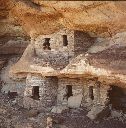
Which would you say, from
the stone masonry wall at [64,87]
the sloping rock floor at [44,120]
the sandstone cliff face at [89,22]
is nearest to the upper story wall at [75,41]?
the sandstone cliff face at [89,22]

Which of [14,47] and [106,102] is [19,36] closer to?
[14,47]

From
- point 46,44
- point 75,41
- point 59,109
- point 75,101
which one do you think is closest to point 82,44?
point 75,41

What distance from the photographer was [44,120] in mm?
12508

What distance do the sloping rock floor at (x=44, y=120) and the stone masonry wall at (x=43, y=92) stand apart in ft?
1.44

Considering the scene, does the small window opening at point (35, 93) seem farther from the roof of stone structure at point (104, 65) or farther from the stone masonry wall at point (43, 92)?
the roof of stone structure at point (104, 65)

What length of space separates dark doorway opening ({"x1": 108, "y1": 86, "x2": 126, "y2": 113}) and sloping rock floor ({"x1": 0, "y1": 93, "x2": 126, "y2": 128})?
95cm

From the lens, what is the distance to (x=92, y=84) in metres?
13.2

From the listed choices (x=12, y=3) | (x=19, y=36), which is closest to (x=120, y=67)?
(x=12, y=3)

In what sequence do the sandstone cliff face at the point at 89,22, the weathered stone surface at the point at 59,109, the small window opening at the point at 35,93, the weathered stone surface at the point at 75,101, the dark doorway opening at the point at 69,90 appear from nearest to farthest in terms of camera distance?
the sandstone cliff face at the point at 89,22 → the weathered stone surface at the point at 59,109 → the weathered stone surface at the point at 75,101 → the dark doorway opening at the point at 69,90 → the small window opening at the point at 35,93

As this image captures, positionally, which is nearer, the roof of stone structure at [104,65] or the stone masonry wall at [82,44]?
the roof of stone structure at [104,65]

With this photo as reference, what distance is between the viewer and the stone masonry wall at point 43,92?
45.0 feet

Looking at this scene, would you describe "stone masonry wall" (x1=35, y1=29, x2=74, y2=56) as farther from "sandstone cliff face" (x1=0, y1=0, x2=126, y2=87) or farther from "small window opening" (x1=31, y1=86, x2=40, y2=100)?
"small window opening" (x1=31, y1=86, x2=40, y2=100)

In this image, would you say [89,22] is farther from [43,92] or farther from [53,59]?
[43,92]

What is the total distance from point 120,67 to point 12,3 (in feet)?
14.4
